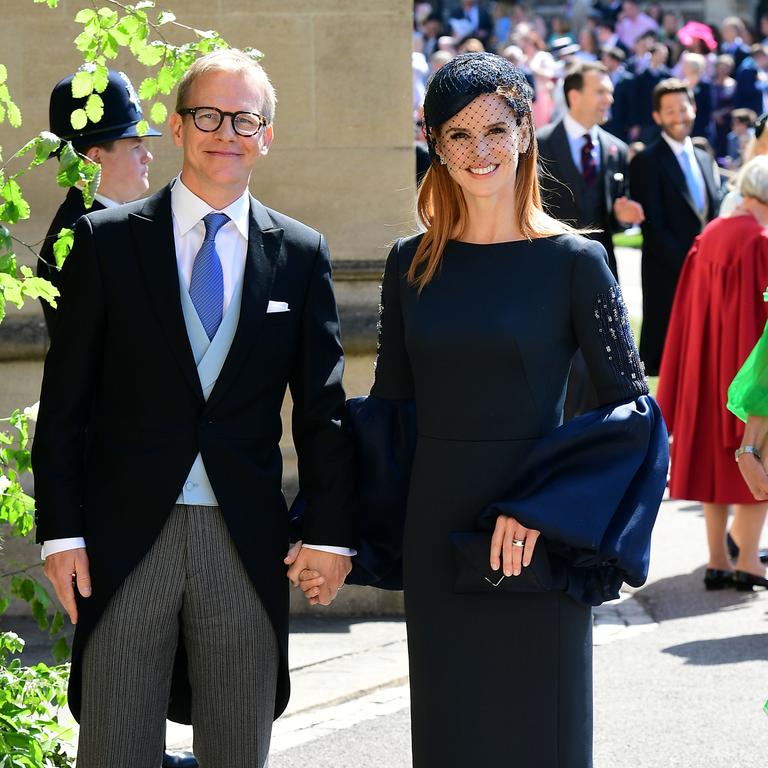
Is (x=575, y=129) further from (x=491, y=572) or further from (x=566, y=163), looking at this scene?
(x=491, y=572)

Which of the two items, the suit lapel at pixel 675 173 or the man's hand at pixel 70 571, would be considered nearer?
the man's hand at pixel 70 571

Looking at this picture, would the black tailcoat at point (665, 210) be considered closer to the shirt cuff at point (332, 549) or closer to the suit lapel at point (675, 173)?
the suit lapel at point (675, 173)

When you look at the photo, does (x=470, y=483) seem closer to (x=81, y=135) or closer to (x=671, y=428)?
(x=81, y=135)

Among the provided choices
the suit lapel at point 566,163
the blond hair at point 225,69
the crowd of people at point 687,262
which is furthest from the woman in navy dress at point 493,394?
the suit lapel at point 566,163

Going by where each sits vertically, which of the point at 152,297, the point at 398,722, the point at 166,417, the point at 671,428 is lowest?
the point at 398,722

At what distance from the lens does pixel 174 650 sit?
11.8 ft

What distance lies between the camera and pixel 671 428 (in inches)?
307

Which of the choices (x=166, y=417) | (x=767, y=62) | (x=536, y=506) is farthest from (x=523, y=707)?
(x=767, y=62)

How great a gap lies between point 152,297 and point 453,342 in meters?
0.69

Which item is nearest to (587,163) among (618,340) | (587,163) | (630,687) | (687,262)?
(587,163)

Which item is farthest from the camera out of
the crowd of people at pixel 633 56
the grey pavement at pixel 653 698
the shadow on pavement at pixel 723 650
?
the crowd of people at pixel 633 56

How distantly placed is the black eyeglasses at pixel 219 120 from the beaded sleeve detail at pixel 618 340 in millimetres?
894

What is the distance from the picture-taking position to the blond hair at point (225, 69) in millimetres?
3594

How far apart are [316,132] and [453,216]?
2.98 m
